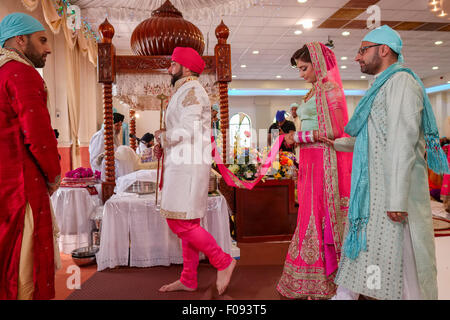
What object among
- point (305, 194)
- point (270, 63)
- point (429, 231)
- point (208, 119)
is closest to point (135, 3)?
point (208, 119)

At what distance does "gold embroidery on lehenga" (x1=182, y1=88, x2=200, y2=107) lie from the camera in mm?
2189

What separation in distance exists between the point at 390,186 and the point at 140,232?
2.07m

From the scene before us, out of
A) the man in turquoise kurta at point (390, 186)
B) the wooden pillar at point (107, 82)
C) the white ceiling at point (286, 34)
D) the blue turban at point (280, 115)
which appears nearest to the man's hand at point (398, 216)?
the man in turquoise kurta at point (390, 186)

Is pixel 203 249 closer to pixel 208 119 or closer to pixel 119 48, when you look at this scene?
pixel 208 119

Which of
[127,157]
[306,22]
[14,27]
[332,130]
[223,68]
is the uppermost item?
[306,22]

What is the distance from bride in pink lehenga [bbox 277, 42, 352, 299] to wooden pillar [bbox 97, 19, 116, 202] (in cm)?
175

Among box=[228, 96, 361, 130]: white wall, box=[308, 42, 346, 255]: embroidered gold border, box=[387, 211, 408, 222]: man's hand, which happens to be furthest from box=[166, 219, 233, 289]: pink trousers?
box=[228, 96, 361, 130]: white wall

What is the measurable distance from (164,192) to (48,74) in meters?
4.96

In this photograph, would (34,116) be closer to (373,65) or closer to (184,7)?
(373,65)

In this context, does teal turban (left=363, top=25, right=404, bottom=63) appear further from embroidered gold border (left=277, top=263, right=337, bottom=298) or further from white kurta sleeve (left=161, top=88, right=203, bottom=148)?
embroidered gold border (left=277, top=263, right=337, bottom=298)

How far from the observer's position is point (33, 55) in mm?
1646

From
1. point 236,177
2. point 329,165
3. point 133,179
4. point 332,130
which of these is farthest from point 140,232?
point 332,130

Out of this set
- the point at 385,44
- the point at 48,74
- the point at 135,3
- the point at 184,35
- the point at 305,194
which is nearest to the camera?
the point at 385,44

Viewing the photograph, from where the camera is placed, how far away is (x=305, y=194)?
2234 millimetres
